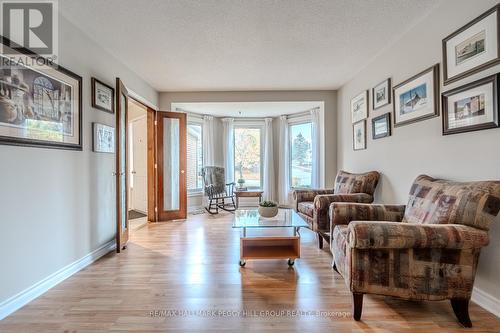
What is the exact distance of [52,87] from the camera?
214 centimetres

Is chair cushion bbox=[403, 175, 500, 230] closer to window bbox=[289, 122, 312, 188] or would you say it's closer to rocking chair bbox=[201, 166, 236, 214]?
window bbox=[289, 122, 312, 188]

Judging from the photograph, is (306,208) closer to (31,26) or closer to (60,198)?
(60,198)

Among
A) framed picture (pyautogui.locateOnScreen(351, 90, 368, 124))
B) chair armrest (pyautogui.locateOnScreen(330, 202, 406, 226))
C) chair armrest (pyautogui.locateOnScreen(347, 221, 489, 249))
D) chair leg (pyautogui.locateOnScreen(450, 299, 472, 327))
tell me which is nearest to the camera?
chair armrest (pyautogui.locateOnScreen(347, 221, 489, 249))

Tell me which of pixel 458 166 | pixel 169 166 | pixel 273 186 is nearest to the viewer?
pixel 458 166

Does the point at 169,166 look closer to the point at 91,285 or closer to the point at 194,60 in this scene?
the point at 194,60

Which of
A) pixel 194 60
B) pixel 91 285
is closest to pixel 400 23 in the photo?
pixel 194 60

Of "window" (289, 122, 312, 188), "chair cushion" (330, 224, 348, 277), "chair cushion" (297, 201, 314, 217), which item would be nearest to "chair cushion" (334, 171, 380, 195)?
"chair cushion" (297, 201, 314, 217)

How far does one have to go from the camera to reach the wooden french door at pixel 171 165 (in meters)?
4.50

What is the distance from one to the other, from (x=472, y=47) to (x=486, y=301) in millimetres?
1850

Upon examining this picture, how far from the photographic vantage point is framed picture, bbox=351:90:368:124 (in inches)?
138

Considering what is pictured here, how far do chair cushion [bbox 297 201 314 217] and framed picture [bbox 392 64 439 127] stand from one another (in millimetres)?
1375

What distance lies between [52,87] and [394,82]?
3479mm

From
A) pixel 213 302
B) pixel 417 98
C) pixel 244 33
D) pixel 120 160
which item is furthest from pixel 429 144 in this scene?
pixel 120 160

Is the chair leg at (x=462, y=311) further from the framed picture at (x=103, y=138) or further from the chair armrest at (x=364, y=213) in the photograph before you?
the framed picture at (x=103, y=138)
